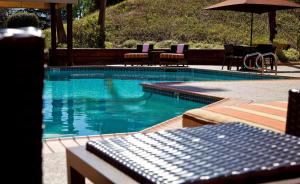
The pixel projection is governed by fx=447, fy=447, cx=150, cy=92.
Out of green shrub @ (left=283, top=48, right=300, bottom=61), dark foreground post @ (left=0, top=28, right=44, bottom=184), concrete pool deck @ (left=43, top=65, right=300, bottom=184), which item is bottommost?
concrete pool deck @ (left=43, top=65, right=300, bottom=184)

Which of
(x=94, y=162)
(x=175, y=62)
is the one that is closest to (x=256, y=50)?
(x=175, y=62)

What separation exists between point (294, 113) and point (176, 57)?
43.4ft

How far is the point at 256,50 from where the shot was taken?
1418cm

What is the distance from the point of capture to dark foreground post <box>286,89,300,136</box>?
2604 millimetres

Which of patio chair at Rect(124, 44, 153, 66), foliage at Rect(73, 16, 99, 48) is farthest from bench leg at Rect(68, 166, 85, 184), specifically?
foliage at Rect(73, 16, 99, 48)

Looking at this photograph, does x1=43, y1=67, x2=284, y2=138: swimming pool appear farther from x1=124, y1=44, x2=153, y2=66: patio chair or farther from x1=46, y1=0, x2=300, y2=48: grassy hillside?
x1=46, y1=0, x2=300, y2=48: grassy hillside

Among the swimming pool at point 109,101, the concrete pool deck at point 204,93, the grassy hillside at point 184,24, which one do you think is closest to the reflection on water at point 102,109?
the swimming pool at point 109,101

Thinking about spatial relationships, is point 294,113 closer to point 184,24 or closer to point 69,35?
point 69,35

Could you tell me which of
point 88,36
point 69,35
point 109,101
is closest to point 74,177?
point 109,101

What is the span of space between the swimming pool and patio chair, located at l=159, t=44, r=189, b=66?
0.50m

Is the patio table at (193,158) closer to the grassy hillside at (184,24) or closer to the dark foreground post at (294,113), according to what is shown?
the dark foreground post at (294,113)

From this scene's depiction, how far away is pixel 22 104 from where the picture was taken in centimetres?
98

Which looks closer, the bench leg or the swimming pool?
the bench leg

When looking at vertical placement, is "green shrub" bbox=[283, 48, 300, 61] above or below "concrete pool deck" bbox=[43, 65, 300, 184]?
above
